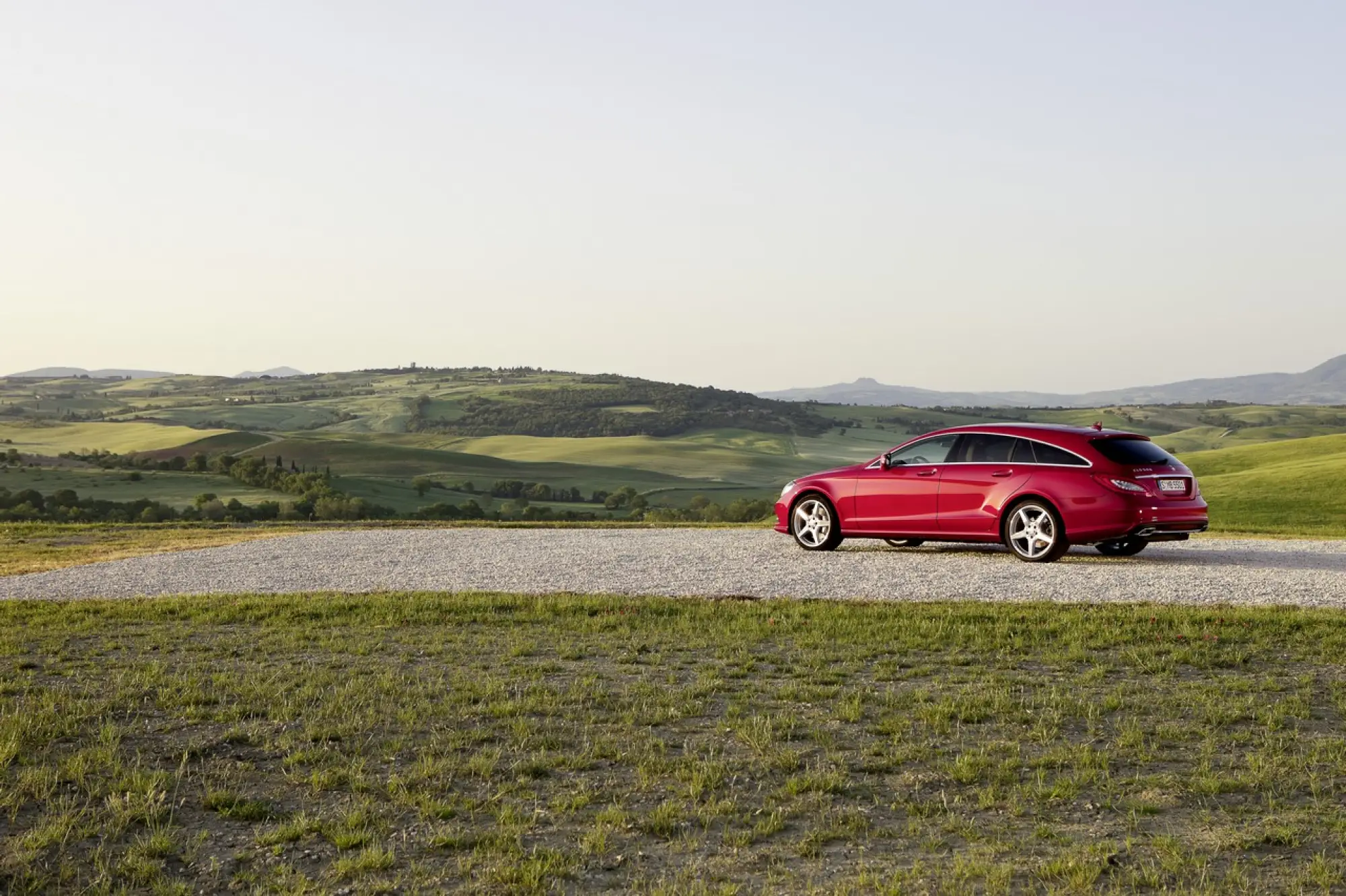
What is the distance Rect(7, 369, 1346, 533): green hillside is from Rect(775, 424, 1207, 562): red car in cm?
1762

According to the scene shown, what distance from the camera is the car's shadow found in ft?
52.9

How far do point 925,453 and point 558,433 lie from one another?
121470mm

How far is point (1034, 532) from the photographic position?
1591 centimetres

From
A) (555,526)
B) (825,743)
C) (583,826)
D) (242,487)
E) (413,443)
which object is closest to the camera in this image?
(583,826)

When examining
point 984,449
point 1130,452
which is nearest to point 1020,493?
point 984,449

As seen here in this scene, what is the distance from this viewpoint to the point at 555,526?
26.7 meters

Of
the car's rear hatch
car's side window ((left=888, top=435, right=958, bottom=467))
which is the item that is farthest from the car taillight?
car's side window ((left=888, top=435, right=958, bottom=467))

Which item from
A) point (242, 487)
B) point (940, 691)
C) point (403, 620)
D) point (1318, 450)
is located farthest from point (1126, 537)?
point (242, 487)

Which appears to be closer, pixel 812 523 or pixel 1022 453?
pixel 1022 453

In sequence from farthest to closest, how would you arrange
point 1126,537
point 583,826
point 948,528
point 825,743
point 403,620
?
point 948,528
point 1126,537
point 403,620
point 825,743
point 583,826

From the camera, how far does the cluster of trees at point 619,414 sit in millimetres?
137875

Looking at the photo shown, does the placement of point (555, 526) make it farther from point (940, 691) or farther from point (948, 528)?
point (940, 691)

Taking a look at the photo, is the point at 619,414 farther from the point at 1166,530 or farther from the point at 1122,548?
the point at 1166,530

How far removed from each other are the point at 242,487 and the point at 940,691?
6064 cm
